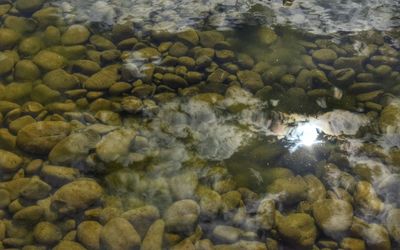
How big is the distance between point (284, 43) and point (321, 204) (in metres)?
1.73

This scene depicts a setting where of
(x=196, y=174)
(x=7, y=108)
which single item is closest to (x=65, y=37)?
(x=7, y=108)

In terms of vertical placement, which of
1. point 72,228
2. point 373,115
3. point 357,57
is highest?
point 357,57

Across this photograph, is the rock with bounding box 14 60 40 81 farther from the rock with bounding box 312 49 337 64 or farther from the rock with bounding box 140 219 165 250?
the rock with bounding box 312 49 337 64

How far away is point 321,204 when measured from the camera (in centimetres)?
269

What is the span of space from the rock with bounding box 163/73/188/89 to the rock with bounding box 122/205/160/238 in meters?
1.20

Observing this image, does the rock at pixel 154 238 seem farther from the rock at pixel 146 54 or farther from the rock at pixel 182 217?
the rock at pixel 146 54

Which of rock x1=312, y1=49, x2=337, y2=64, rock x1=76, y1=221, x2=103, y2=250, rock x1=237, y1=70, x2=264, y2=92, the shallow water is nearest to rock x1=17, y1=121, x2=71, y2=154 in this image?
the shallow water

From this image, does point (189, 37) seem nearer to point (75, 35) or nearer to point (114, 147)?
point (75, 35)

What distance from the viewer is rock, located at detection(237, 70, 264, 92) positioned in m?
3.41

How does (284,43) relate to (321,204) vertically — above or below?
above

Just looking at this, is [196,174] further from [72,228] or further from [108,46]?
[108,46]

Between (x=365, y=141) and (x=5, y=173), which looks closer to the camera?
(x=5, y=173)

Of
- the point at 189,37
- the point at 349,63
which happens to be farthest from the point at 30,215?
the point at 349,63

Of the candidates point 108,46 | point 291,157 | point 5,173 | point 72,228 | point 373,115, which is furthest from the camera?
point 108,46
